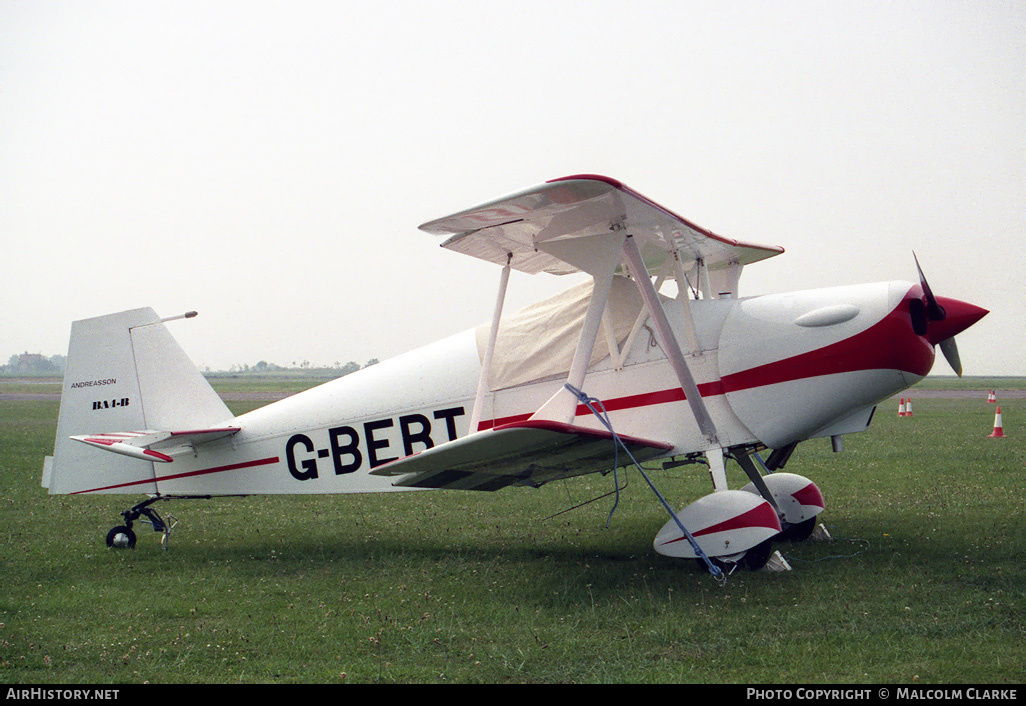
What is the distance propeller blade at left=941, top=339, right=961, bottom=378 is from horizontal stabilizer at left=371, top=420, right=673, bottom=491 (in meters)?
2.56

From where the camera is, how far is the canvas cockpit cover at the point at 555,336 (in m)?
7.18

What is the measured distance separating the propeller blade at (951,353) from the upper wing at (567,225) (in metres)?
2.02

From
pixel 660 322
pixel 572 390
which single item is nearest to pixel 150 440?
pixel 572 390

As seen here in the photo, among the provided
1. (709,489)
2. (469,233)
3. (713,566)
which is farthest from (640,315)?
(709,489)

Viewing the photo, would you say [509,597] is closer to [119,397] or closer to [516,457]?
[516,457]

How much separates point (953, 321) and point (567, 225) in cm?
323

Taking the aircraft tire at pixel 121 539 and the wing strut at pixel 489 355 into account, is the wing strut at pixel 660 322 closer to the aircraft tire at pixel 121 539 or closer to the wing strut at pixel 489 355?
the wing strut at pixel 489 355

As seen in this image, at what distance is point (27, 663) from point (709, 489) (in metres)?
8.25

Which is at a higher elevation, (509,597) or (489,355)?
(489,355)

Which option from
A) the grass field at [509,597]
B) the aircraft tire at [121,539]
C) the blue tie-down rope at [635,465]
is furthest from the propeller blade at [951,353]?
the aircraft tire at [121,539]

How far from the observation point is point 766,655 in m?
4.53

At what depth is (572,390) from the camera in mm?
6336

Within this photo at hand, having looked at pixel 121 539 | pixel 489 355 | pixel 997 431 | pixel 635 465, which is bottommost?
pixel 997 431

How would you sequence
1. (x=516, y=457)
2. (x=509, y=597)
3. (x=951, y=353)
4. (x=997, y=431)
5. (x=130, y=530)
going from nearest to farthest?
(x=509, y=597) → (x=516, y=457) → (x=951, y=353) → (x=130, y=530) → (x=997, y=431)
